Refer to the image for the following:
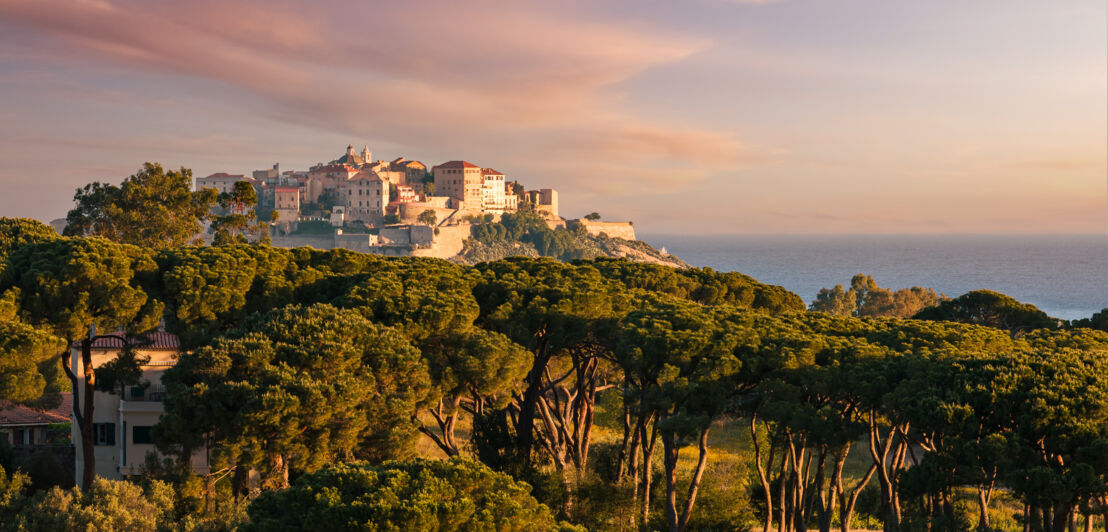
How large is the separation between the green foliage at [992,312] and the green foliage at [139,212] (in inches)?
1446

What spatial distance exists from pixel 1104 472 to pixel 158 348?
23.5 m

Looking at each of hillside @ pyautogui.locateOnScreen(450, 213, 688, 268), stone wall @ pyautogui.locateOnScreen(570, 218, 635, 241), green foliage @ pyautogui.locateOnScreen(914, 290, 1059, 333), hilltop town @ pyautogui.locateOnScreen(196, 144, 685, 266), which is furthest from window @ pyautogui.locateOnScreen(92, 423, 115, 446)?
stone wall @ pyautogui.locateOnScreen(570, 218, 635, 241)

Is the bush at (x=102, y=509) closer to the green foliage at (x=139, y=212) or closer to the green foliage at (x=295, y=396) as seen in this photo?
the green foliage at (x=295, y=396)

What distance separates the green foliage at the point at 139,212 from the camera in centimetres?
4112

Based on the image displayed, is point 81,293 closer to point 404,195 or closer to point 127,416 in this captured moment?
point 127,416

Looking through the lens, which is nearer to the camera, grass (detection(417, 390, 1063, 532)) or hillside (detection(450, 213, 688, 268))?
grass (detection(417, 390, 1063, 532))

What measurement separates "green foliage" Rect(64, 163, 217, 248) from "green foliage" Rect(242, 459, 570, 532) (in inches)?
1319

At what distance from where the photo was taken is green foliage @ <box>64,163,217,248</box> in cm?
4112

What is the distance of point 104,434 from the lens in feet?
76.8

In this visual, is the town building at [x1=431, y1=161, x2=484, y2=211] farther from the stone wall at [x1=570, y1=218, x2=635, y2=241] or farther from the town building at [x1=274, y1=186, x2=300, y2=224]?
the town building at [x1=274, y1=186, x2=300, y2=224]

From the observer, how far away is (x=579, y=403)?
74.4 feet

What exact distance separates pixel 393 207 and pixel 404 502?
12958 centimetres

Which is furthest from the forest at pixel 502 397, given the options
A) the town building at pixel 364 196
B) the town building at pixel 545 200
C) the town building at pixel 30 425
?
the town building at pixel 545 200

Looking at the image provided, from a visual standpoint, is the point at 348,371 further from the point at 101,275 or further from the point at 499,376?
the point at 101,275
